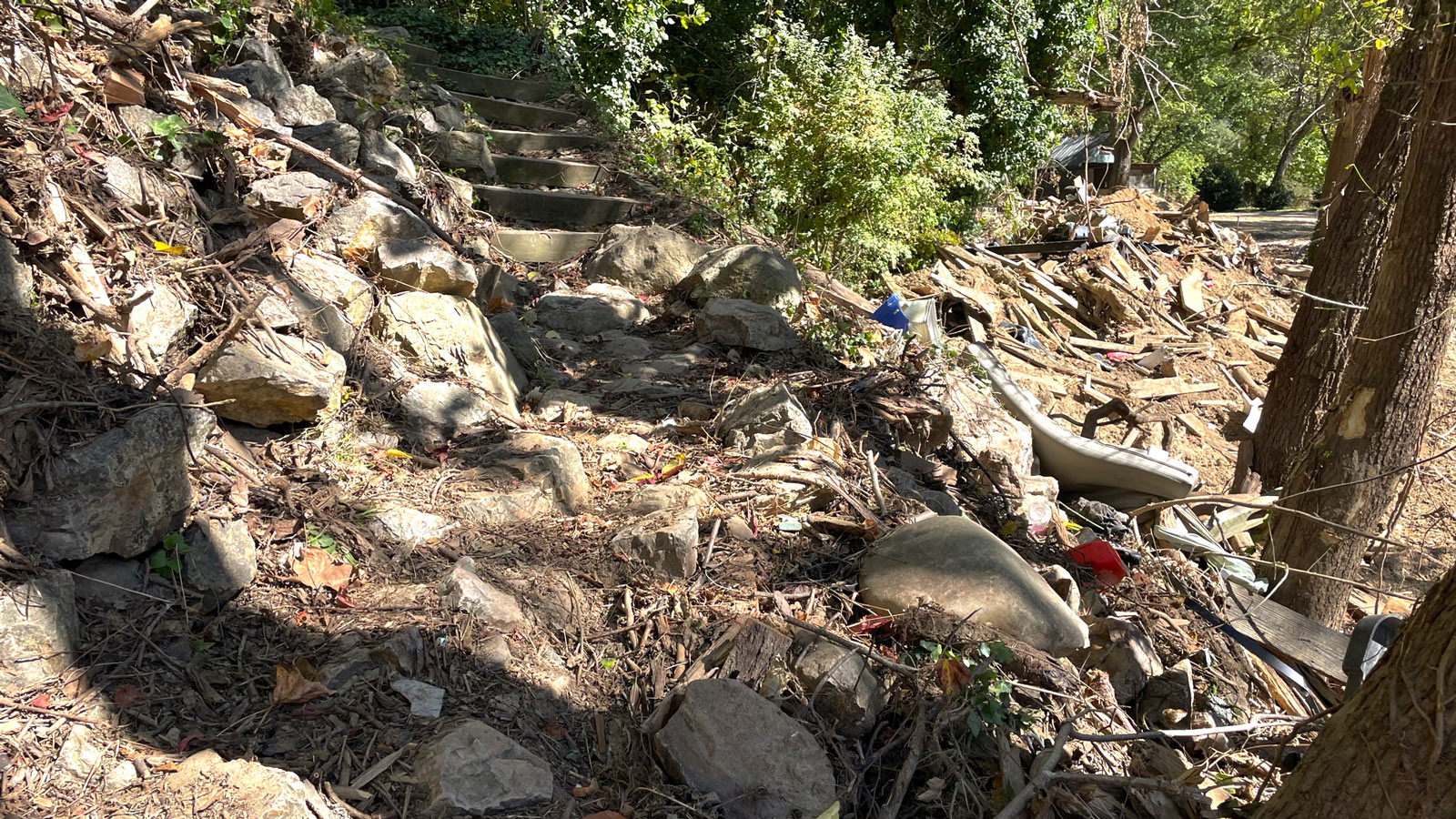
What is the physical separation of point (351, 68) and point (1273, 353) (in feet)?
35.0

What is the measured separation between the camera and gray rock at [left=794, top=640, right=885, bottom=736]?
2990mm

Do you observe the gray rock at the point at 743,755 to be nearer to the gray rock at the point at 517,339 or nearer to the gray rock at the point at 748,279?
the gray rock at the point at 517,339

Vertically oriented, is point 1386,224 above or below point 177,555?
above

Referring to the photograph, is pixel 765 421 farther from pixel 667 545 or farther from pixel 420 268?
pixel 420 268

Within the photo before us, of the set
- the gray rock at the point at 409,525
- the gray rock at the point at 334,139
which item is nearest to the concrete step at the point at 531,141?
the gray rock at the point at 334,139

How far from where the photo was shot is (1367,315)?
540 centimetres

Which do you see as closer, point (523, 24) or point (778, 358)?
point (778, 358)

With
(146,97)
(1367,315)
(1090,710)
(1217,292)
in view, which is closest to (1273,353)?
(1217,292)

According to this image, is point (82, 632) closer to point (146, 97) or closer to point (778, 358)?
point (146, 97)

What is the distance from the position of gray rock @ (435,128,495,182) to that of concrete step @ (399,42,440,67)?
83.4 inches

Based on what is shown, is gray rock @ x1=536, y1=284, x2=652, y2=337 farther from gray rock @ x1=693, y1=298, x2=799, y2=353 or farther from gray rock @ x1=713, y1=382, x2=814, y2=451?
gray rock @ x1=713, y1=382, x2=814, y2=451

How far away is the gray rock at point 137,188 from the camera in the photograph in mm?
3754

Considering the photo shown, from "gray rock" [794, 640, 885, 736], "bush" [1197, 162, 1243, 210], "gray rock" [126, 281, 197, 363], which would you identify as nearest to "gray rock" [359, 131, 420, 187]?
"gray rock" [126, 281, 197, 363]

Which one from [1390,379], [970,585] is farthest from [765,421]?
[1390,379]
